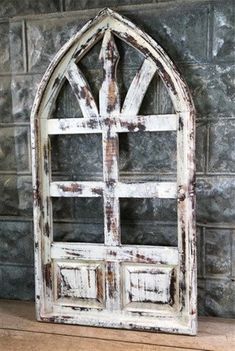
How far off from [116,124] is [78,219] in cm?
53

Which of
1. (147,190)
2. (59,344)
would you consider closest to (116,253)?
(147,190)

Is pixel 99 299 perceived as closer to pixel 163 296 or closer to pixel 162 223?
pixel 163 296

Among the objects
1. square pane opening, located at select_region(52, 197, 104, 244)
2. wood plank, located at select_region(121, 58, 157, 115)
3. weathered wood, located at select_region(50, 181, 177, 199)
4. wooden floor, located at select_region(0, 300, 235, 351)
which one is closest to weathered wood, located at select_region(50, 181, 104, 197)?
weathered wood, located at select_region(50, 181, 177, 199)

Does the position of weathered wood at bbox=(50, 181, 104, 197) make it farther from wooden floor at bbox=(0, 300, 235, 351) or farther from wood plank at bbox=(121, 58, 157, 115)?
wooden floor at bbox=(0, 300, 235, 351)

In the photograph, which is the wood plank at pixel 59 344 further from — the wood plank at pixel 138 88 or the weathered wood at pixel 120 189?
the wood plank at pixel 138 88

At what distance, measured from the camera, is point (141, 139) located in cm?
167

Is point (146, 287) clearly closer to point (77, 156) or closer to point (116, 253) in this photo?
point (116, 253)

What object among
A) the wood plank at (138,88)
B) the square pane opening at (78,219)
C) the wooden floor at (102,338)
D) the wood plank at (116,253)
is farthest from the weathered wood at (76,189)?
the wooden floor at (102,338)

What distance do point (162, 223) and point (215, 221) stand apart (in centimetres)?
25

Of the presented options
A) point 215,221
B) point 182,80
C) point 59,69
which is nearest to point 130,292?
point 215,221

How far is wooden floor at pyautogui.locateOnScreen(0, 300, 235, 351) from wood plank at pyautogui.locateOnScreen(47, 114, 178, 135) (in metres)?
0.93

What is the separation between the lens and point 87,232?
177 centimetres

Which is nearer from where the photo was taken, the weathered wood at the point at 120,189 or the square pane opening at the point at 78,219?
the weathered wood at the point at 120,189

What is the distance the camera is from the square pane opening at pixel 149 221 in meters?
1.68
